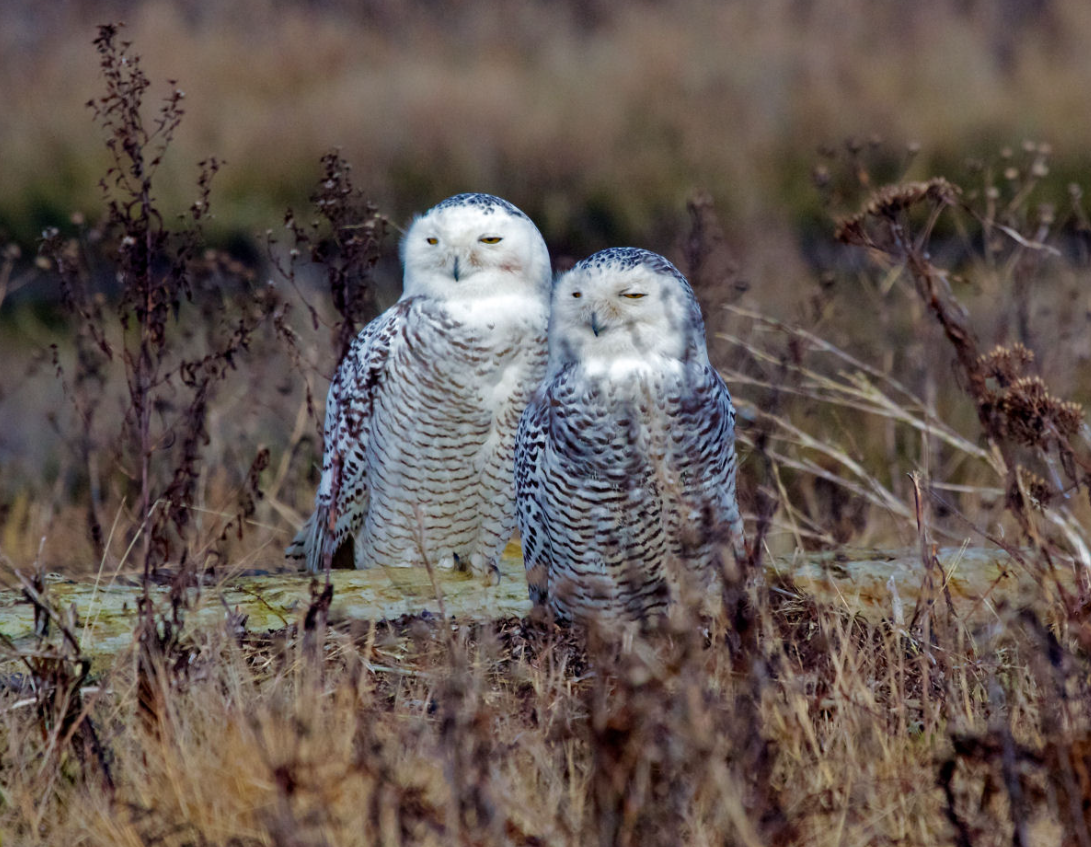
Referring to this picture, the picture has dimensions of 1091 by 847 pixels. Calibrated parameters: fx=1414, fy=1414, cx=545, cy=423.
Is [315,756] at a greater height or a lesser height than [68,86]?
lesser

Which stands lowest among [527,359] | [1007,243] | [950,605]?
[950,605]

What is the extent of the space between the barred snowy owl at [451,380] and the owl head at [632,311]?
2.69 feet

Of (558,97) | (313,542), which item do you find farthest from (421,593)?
(558,97)

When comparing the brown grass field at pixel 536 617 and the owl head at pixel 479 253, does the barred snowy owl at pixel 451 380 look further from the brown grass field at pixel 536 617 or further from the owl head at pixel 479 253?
the brown grass field at pixel 536 617

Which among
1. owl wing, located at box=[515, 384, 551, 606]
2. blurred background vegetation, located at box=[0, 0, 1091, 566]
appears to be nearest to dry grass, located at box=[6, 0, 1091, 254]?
blurred background vegetation, located at box=[0, 0, 1091, 566]

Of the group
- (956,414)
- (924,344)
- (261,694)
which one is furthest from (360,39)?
(261,694)

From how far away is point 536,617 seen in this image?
10.2ft

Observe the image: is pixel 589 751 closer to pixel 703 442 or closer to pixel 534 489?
pixel 703 442

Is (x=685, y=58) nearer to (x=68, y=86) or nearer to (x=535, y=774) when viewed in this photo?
(x=68, y=86)

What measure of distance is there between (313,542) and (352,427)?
0.43m

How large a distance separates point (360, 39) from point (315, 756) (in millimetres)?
16214

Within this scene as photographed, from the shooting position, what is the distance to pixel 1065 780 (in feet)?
7.30

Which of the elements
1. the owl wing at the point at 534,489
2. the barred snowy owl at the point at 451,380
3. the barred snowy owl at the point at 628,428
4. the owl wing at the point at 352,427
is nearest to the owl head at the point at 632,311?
the barred snowy owl at the point at 628,428

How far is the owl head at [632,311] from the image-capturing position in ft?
11.3
